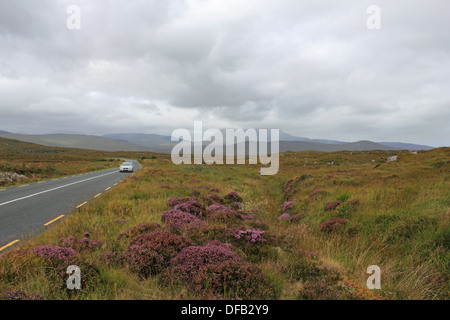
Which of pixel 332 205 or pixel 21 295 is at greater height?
pixel 21 295

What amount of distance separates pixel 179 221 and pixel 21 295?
4026mm

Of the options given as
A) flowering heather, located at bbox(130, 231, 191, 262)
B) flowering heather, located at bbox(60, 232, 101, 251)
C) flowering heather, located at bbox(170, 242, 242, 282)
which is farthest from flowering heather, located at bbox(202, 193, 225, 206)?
flowering heather, located at bbox(170, 242, 242, 282)

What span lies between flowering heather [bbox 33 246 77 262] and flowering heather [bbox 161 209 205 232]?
2.57 m

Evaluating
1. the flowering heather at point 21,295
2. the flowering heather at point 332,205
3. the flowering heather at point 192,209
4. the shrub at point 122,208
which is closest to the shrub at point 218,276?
the flowering heather at point 21,295

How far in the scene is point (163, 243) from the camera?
4.98 meters

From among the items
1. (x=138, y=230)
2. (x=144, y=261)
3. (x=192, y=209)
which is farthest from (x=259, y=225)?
(x=144, y=261)

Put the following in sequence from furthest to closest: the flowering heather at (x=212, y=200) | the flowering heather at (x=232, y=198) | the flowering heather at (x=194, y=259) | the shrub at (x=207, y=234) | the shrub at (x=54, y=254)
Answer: the flowering heather at (x=232, y=198) < the flowering heather at (x=212, y=200) < the shrub at (x=207, y=234) < the shrub at (x=54, y=254) < the flowering heather at (x=194, y=259)

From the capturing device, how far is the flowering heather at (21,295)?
3.16 meters

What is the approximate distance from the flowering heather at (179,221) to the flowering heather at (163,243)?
105 cm

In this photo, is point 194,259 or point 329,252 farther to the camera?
point 329,252

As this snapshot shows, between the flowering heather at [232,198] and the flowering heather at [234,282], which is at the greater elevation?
the flowering heather at [234,282]

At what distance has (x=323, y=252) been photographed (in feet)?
18.5

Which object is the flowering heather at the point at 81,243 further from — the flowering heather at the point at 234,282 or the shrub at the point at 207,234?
the flowering heather at the point at 234,282

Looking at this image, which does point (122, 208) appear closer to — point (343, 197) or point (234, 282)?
point (234, 282)
